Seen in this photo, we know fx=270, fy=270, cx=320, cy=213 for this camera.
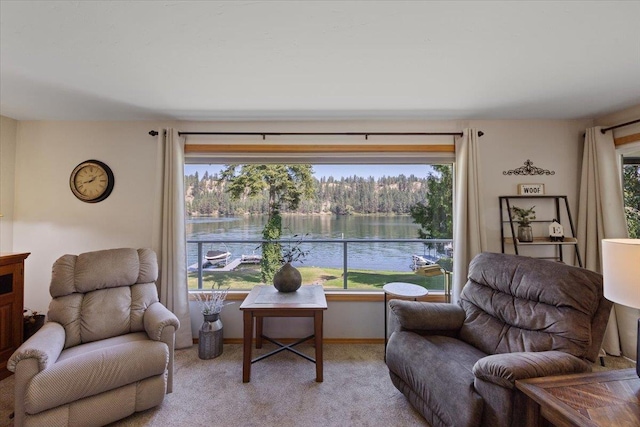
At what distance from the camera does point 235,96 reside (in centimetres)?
238

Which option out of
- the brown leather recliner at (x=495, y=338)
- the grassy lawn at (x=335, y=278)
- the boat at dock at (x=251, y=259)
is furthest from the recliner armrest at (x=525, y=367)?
the boat at dock at (x=251, y=259)

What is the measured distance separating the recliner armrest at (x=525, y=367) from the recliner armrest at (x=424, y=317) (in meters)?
0.62

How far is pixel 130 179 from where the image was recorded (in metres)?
2.96

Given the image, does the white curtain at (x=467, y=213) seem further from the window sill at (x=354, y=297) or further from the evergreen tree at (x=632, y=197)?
the evergreen tree at (x=632, y=197)

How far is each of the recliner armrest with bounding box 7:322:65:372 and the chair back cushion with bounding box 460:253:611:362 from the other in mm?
2807

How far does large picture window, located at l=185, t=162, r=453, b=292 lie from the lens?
124 inches

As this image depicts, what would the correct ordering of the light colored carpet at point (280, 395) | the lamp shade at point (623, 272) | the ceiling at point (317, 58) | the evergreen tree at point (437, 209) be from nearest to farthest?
the lamp shade at point (623, 272)
the ceiling at point (317, 58)
the light colored carpet at point (280, 395)
the evergreen tree at point (437, 209)

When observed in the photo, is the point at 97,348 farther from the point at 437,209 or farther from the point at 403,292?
the point at 437,209

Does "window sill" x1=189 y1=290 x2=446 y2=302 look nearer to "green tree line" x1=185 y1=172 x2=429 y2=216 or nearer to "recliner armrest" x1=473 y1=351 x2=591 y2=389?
"green tree line" x1=185 y1=172 x2=429 y2=216

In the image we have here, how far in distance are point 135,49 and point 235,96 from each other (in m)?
0.80

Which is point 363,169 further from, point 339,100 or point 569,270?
point 569,270

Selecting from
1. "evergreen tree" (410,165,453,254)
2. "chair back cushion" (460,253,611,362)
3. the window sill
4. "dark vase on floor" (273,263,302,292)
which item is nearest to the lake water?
Result: "evergreen tree" (410,165,453,254)

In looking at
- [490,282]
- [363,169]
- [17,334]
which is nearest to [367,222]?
[363,169]

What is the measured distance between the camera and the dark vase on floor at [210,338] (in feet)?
8.57
